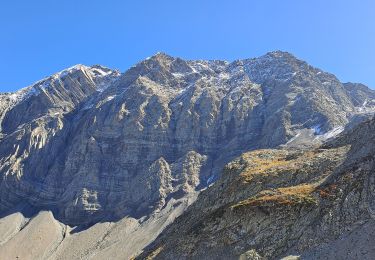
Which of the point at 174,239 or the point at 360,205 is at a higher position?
the point at 174,239

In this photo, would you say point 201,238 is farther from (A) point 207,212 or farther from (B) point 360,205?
(B) point 360,205

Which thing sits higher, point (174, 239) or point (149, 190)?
point (149, 190)

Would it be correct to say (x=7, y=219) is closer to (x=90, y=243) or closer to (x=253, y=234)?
(x=90, y=243)

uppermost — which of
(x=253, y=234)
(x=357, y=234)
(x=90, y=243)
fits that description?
(x=90, y=243)

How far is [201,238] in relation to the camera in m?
42.4

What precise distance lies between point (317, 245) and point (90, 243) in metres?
146

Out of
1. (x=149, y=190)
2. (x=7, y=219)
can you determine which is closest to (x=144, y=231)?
(x=149, y=190)

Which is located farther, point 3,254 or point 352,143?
point 3,254

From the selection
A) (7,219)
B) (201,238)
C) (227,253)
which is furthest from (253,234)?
(7,219)

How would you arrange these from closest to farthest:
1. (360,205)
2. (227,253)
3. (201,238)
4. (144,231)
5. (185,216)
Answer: (360,205)
(227,253)
(201,238)
(185,216)
(144,231)

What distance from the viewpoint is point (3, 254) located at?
170m

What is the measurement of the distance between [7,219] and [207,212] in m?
164

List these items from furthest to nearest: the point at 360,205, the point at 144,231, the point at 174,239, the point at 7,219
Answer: the point at 7,219 < the point at 144,231 < the point at 174,239 < the point at 360,205

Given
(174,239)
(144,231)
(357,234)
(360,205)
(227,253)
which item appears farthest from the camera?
(144,231)
